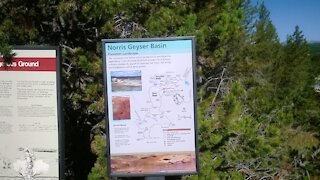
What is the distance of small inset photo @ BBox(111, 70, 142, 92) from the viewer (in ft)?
13.0

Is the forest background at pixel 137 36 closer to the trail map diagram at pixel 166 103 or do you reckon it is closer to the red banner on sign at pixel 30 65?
the red banner on sign at pixel 30 65

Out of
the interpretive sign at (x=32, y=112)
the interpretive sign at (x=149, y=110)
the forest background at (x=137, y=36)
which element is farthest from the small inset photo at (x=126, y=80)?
the forest background at (x=137, y=36)

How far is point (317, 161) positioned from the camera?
13906 mm

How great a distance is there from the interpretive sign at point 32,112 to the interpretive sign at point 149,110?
399 millimetres

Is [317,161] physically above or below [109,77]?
below

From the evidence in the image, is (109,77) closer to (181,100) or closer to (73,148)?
(181,100)

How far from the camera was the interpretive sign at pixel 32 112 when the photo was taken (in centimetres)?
396

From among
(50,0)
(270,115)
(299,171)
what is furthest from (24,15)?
(299,171)

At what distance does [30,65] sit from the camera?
13.1 ft

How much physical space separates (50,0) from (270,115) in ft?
11.3

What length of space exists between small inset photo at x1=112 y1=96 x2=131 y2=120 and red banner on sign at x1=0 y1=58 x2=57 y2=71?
52 cm

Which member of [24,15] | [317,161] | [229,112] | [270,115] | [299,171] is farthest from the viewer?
[317,161]

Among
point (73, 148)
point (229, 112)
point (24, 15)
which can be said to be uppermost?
point (24, 15)

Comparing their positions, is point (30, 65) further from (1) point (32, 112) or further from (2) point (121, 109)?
(2) point (121, 109)
